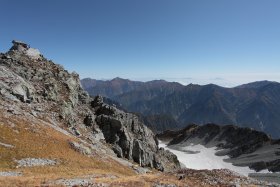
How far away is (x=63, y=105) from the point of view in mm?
87750

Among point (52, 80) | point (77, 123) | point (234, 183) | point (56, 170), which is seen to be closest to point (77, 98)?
point (52, 80)

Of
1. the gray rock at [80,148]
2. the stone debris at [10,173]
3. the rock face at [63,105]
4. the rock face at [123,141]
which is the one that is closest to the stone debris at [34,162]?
the stone debris at [10,173]

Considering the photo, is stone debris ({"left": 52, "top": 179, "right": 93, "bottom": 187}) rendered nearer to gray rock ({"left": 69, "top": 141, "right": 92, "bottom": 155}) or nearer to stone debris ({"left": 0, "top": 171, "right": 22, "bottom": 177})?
stone debris ({"left": 0, "top": 171, "right": 22, "bottom": 177})

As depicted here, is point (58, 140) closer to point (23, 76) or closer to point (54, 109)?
point (54, 109)

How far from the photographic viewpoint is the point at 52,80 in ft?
323

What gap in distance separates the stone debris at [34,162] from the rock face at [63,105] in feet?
41.9

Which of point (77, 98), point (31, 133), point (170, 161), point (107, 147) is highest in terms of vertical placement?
point (77, 98)

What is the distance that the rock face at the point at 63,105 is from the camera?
76.7 m

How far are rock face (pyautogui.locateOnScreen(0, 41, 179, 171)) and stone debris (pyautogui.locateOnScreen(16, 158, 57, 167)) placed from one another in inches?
503

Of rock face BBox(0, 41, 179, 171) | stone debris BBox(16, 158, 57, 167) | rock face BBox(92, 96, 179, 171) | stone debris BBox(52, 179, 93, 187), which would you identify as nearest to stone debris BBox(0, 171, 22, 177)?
stone debris BBox(16, 158, 57, 167)

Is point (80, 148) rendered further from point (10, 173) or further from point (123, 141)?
point (123, 141)

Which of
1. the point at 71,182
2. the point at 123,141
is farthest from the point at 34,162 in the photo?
the point at 123,141

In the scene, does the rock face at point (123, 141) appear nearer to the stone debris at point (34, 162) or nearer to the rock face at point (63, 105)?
the rock face at point (63, 105)

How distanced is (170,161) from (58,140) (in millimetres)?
72920
